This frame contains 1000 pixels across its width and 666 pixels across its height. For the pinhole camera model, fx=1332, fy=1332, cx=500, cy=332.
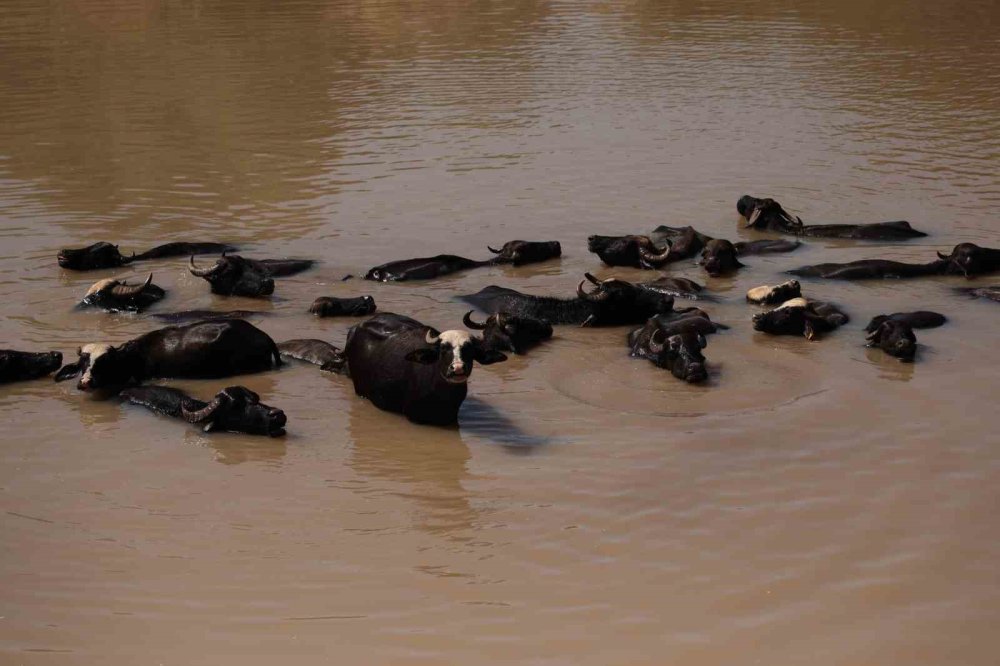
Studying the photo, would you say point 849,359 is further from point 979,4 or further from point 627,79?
point 979,4

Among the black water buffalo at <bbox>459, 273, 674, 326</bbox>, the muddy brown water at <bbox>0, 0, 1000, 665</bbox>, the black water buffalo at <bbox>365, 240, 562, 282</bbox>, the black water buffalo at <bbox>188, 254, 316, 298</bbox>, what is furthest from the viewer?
the black water buffalo at <bbox>365, 240, 562, 282</bbox>

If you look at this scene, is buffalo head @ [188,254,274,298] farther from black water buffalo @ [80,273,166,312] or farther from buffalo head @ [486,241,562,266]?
buffalo head @ [486,241,562,266]

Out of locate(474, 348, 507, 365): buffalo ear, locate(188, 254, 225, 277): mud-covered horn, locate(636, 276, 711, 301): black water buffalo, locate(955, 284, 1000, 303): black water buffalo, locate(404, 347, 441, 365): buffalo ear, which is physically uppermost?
locate(404, 347, 441, 365): buffalo ear

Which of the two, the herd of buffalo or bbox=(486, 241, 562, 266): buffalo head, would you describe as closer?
the herd of buffalo

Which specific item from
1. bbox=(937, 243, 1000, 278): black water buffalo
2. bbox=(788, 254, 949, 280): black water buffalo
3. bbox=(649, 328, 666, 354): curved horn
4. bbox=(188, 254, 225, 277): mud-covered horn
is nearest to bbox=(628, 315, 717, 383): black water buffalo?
bbox=(649, 328, 666, 354): curved horn

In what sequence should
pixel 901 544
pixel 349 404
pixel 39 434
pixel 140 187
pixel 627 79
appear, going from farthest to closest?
1. pixel 627 79
2. pixel 140 187
3. pixel 349 404
4. pixel 39 434
5. pixel 901 544

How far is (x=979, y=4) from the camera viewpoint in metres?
31.0

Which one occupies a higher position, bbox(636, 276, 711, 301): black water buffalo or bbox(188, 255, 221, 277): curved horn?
bbox(188, 255, 221, 277): curved horn

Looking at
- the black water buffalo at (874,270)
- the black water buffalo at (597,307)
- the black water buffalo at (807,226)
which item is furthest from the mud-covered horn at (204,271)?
the black water buffalo at (807,226)

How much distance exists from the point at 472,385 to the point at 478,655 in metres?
3.95

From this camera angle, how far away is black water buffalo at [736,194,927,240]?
13766mm

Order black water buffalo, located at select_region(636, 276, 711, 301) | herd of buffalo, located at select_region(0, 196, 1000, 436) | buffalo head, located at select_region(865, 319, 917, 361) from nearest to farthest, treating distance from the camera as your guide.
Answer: herd of buffalo, located at select_region(0, 196, 1000, 436), buffalo head, located at select_region(865, 319, 917, 361), black water buffalo, located at select_region(636, 276, 711, 301)

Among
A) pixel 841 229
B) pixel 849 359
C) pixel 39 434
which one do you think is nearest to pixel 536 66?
pixel 841 229

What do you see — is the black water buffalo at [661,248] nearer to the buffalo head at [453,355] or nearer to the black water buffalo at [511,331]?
the black water buffalo at [511,331]
